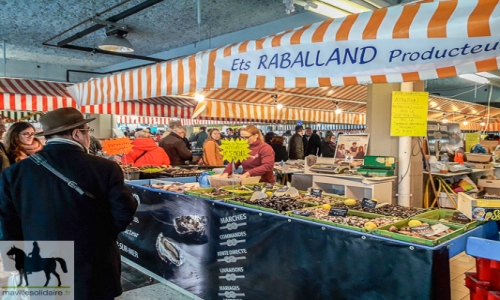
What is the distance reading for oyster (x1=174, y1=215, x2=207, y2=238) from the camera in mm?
3360

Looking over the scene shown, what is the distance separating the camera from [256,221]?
288 centimetres

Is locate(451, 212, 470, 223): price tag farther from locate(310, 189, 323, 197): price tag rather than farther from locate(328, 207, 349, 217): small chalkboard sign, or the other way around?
locate(310, 189, 323, 197): price tag

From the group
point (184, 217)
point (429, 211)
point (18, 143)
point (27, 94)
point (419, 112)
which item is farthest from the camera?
point (27, 94)

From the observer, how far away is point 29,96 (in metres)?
7.94

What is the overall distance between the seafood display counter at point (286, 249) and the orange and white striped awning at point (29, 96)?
5332 millimetres

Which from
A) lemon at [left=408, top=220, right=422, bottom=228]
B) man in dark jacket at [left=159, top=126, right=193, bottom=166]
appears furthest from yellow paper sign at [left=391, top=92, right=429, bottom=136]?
man in dark jacket at [left=159, top=126, right=193, bottom=166]

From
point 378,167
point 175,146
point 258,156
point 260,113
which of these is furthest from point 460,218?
point 260,113

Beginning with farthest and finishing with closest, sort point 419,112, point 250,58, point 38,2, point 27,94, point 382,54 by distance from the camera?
point 27,94 → point 38,2 → point 419,112 → point 250,58 → point 382,54

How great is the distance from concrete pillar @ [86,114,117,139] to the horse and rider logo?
12147 millimetres

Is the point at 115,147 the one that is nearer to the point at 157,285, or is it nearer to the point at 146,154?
the point at 146,154

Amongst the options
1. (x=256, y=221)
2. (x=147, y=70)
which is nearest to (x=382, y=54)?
(x=256, y=221)

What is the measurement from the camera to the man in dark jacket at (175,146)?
7094 mm

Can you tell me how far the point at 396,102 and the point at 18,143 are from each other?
4812 mm

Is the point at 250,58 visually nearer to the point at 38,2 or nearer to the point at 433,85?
the point at 38,2
